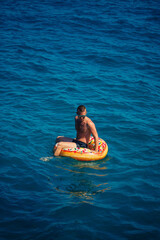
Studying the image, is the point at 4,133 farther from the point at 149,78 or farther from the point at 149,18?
the point at 149,18

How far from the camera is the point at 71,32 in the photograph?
1816cm

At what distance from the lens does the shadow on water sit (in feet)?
19.5

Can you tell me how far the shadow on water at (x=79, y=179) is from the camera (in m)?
5.93

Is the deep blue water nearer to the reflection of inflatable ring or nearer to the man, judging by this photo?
the reflection of inflatable ring

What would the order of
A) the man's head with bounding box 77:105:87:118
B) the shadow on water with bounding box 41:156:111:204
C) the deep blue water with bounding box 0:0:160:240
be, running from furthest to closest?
the man's head with bounding box 77:105:87:118
the shadow on water with bounding box 41:156:111:204
the deep blue water with bounding box 0:0:160:240

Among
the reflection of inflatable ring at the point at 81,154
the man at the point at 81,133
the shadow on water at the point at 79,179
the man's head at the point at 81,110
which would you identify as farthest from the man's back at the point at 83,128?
the shadow on water at the point at 79,179

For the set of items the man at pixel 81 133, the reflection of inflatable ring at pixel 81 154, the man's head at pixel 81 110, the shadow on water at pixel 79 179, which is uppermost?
the man's head at pixel 81 110

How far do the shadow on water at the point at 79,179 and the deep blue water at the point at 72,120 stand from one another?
0.02m

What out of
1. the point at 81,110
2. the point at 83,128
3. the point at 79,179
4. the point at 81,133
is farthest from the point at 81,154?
the point at 81,110

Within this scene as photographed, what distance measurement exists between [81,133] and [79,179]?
4.75 ft

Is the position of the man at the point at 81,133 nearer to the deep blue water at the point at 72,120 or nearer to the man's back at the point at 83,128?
the man's back at the point at 83,128

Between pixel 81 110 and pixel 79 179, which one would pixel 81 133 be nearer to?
pixel 81 110

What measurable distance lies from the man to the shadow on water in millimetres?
398

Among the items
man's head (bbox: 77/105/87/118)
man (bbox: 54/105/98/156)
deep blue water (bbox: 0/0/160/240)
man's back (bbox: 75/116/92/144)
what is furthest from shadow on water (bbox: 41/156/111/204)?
man's head (bbox: 77/105/87/118)
